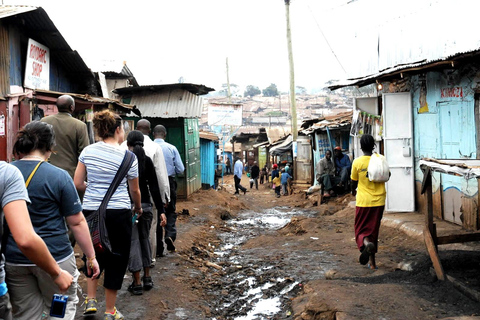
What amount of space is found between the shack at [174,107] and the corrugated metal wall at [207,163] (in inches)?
177

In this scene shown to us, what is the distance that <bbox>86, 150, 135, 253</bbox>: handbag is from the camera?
454cm

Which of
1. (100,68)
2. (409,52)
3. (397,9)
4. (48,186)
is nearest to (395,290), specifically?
(48,186)

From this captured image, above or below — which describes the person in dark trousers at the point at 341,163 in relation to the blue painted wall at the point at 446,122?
below

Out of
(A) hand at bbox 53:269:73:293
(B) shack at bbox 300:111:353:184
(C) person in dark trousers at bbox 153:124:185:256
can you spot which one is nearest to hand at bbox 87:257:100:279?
(A) hand at bbox 53:269:73:293

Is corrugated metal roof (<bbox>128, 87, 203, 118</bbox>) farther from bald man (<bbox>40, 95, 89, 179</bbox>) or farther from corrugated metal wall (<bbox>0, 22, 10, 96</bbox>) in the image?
bald man (<bbox>40, 95, 89, 179</bbox>)

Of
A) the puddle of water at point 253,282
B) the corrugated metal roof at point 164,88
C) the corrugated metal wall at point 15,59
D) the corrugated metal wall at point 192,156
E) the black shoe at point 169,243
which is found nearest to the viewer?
the puddle of water at point 253,282

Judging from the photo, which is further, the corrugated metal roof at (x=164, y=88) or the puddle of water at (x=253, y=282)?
the corrugated metal roof at (x=164, y=88)

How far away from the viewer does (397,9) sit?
40.0 feet

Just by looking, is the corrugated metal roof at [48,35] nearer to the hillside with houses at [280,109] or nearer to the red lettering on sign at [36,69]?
the red lettering on sign at [36,69]

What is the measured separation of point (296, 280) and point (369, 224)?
1268mm

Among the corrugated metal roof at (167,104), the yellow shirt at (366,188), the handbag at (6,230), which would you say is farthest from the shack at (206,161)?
the handbag at (6,230)

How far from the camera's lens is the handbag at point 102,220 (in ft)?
14.9

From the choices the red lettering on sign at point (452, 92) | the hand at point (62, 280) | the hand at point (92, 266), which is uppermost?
the red lettering on sign at point (452, 92)

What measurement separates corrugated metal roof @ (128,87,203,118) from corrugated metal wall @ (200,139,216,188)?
591 cm
